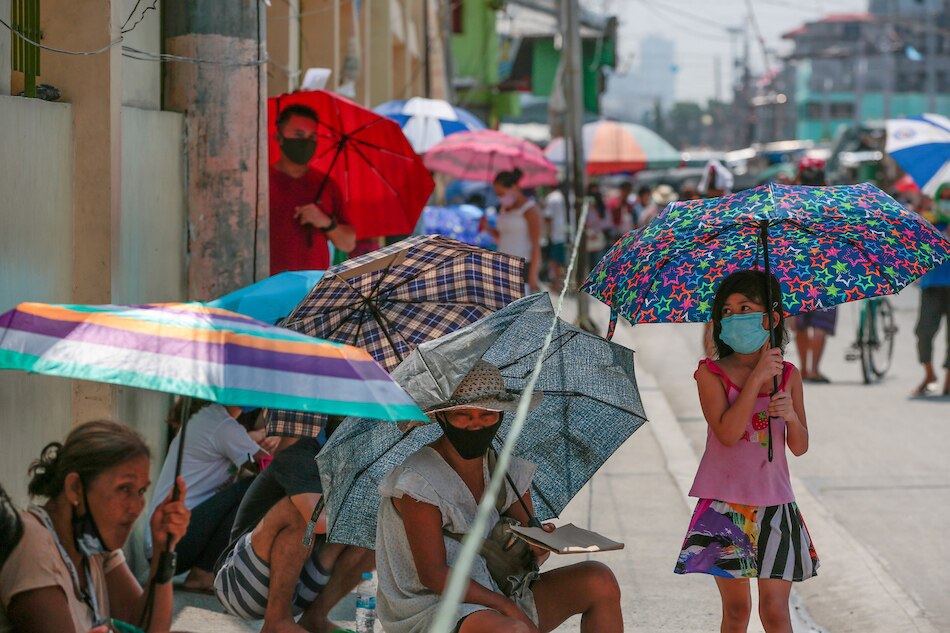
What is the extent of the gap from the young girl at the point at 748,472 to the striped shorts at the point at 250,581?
145 cm

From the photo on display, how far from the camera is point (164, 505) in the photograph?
3.77 meters

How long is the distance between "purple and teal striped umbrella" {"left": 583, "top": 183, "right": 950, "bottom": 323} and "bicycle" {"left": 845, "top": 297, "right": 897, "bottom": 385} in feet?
26.5

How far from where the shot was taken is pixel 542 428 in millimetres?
5055

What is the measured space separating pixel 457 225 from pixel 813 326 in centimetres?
437

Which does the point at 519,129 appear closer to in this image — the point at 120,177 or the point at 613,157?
the point at 613,157

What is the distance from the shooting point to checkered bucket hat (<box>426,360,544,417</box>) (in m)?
4.39

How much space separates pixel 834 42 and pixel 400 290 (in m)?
112

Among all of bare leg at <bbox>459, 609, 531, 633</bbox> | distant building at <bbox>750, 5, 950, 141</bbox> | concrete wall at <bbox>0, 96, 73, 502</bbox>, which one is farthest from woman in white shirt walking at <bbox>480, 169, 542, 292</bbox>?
distant building at <bbox>750, 5, 950, 141</bbox>

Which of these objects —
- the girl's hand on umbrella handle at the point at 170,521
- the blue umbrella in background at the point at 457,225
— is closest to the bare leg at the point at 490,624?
the girl's hand on umbrella handle at the point at 170,521

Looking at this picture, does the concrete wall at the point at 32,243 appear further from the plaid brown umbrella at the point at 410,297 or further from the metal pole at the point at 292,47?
the metal pole at the point at 292,47

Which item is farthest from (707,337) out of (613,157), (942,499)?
(613,157)

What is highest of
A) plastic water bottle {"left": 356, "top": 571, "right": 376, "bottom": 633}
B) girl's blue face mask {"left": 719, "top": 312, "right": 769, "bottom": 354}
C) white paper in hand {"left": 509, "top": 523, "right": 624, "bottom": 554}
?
girl's blue face mask {"left": 719, "top": 312, "right": 769, "bottom": 354}

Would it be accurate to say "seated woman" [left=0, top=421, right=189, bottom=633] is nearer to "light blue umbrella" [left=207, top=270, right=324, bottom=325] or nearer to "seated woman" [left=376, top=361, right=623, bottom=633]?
"seated woman" [left=376, top=361, right=623, bottom=633]

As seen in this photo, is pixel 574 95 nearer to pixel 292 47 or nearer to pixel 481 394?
pixel 292 47
